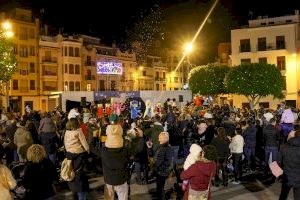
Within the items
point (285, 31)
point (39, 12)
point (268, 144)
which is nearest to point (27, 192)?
point (268, 144)

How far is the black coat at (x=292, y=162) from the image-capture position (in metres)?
8.08

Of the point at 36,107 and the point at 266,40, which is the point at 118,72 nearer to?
the point at 36,107

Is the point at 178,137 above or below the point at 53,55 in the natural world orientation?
below

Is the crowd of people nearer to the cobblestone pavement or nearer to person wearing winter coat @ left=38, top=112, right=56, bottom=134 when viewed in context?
person wearing winter coat @ left=38, top=112, right=56, bottom=134

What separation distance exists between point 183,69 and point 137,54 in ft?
57.9

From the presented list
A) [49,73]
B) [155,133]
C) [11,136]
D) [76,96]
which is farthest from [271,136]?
[49,73]

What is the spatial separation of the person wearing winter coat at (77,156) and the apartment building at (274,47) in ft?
162

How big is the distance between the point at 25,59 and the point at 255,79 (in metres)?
30.8

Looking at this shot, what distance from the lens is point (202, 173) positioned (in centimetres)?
687

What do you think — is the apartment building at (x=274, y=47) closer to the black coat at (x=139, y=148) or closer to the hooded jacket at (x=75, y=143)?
the black coat at (x=139, y=148)

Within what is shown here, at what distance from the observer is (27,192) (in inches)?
281

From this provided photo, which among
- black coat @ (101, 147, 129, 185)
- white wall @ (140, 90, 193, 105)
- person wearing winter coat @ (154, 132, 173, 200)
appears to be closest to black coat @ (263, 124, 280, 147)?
person wearing winter coat @ (154, 132, 173, 200)

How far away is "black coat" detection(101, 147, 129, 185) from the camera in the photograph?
7.83 meters

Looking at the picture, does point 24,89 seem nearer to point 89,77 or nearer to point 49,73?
point 49,73
